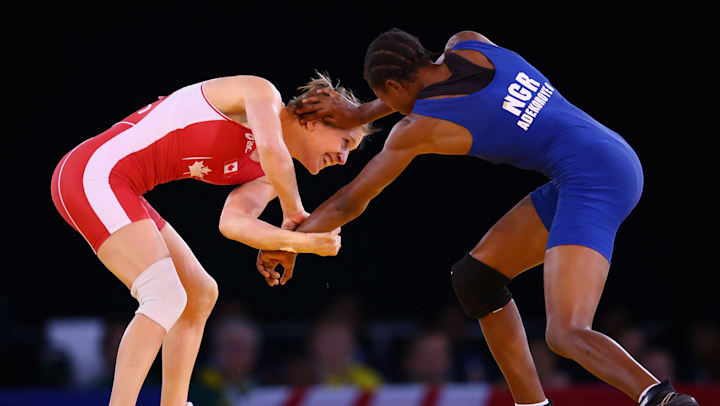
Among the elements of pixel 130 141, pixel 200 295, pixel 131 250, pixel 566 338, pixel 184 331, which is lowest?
pixel 184 331

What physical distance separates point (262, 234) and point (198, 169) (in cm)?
39

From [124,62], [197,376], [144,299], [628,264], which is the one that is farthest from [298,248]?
[628,264]

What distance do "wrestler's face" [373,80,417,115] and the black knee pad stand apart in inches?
24.0

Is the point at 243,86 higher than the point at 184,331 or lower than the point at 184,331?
higher

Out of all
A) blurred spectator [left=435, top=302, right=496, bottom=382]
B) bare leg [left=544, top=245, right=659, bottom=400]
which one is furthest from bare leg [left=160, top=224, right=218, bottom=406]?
blurred spectator [left=435, top=302, right=496, bottom=382]

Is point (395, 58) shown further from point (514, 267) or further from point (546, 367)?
point (546, 367)

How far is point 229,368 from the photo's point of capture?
4.78 m

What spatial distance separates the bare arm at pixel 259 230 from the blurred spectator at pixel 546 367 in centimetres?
278

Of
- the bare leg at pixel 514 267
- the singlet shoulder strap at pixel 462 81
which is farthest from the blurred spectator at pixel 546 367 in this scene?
the singlet shoulder strap at pixel 462 81

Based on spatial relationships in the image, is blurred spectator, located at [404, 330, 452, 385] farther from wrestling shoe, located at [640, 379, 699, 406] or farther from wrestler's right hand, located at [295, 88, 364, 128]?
wrestling shoe, located at [640, 379, 699, 406]

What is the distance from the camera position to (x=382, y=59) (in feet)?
9.36

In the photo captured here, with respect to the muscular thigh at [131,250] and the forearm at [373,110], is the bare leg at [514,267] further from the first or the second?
the muscular thigh at [131,250]

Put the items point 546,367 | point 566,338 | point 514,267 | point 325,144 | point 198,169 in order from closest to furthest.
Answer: point 566,338
point 514,267
point 198,169
point 325,144
point 546,367

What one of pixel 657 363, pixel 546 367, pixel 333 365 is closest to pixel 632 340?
pixel 657 363
